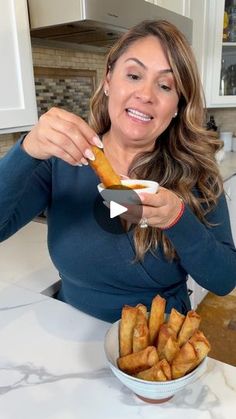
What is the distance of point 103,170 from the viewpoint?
24.7 inches

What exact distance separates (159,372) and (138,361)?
4 centimetres

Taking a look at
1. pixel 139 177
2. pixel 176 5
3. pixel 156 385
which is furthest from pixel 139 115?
pixel 176 5

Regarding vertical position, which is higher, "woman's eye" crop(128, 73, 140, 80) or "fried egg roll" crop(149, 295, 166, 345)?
"woman's eye" crop(128, 73, 140, 80)

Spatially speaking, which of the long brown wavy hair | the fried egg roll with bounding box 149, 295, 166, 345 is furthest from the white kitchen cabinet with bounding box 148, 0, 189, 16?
the fried egg roll with bounding box 149, 295, 166, 345

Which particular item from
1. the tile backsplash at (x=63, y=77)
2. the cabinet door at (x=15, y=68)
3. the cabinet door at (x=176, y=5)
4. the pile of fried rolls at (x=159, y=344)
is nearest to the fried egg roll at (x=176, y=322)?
the pile of fried rolls at (x=159, y=344)

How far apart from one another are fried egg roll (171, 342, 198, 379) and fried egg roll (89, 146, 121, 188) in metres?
0.29

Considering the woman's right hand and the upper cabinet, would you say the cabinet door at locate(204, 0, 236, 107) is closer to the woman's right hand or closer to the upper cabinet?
the upper cabinet

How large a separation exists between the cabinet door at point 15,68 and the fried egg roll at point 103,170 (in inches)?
28.7

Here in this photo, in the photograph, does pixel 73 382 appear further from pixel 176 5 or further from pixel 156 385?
pixel 176 5

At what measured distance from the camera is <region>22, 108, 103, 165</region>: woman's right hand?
24.2 inches

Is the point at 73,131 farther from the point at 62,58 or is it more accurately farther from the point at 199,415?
the point at 62,58

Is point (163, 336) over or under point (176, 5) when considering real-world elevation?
under

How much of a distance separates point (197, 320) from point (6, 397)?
13.5 inches
